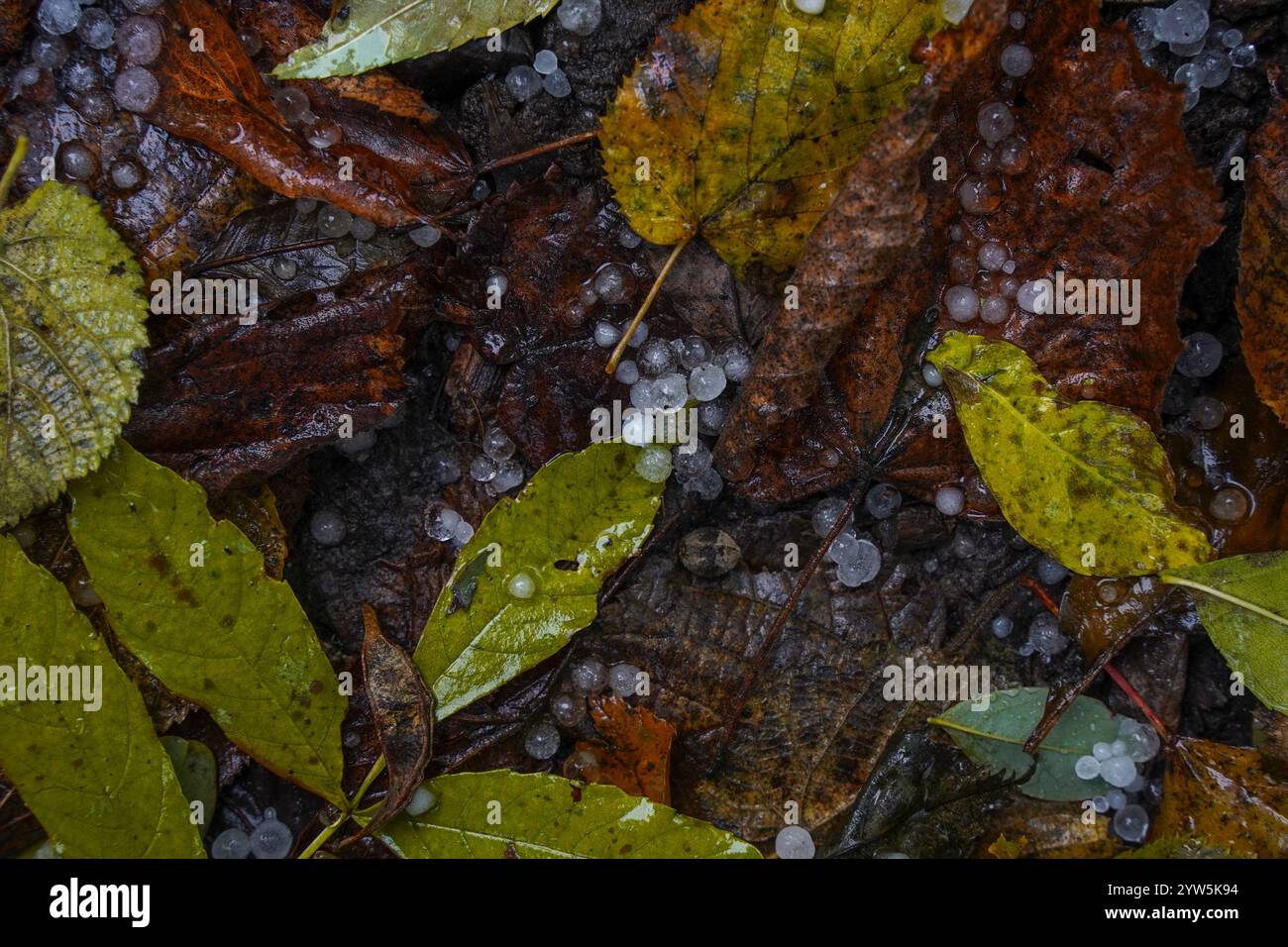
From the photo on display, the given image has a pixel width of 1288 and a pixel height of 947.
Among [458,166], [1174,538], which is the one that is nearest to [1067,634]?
[1174,538]

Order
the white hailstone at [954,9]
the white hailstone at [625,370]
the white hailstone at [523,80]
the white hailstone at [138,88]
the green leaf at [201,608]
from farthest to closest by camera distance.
A: the white hailstone at [625,370]
the white hailstone at [523,80]
the white hailstone at [138,88]
the green leaf at [201,608]
the white hailstone at [954,9]

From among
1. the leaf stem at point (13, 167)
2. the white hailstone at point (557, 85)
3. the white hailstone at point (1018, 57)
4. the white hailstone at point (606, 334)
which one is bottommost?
the white hailstone at point (606, 334)

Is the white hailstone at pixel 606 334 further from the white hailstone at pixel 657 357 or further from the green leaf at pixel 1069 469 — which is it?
the green leaf at pixel 1069 469

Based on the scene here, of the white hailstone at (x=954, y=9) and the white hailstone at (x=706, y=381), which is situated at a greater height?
the white hailstone at (x=954, y=9)

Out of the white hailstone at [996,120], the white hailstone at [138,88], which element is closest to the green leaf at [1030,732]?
the white hailstone at [996,120]

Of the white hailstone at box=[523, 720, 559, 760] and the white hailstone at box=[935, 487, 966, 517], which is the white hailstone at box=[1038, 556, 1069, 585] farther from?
the white hailstone at box=[523, 720, 559, 760]

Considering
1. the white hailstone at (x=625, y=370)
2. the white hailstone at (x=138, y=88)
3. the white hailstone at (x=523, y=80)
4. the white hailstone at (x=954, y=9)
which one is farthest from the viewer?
the white hailstone at (x=625, y=370)

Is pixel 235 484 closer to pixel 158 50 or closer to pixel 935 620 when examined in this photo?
pixel 158 50
